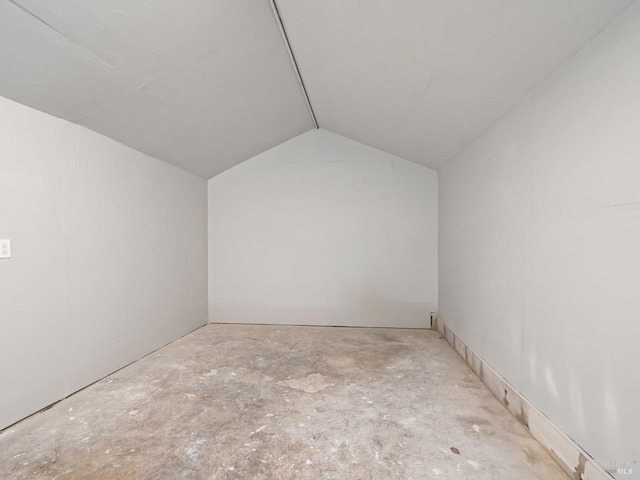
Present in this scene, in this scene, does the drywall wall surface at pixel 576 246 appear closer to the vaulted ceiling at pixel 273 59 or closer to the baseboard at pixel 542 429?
the baseboard at pixel 542 429

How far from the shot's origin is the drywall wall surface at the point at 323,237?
425cm

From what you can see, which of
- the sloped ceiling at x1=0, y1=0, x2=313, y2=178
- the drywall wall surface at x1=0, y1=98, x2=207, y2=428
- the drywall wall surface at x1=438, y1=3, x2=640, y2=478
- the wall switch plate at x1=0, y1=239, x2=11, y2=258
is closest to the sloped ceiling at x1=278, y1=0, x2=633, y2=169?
the drywall wall surface at x1=438, y1=3, x2=640, y2=478

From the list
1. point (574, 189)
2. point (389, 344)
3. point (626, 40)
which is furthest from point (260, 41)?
point (389, 344)

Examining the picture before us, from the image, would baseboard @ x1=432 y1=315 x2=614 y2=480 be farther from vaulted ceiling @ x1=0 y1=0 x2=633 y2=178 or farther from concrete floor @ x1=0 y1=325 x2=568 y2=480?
vaulted ceiling @ x1=0 y1=0 x2=633 y2=178

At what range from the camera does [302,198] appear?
4.43 metres

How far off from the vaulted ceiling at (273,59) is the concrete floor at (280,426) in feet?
7.06

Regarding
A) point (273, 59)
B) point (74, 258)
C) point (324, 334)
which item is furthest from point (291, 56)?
point (324, 334)

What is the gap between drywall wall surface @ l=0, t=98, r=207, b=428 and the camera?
76.7 inches

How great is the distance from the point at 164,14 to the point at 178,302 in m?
3.04

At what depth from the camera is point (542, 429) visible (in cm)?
172

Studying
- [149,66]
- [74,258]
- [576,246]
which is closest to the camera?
[576,246]

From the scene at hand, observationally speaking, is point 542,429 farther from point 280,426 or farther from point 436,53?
point 436,53

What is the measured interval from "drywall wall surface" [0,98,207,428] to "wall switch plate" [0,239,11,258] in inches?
1.8

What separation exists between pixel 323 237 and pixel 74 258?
284 centimetres
